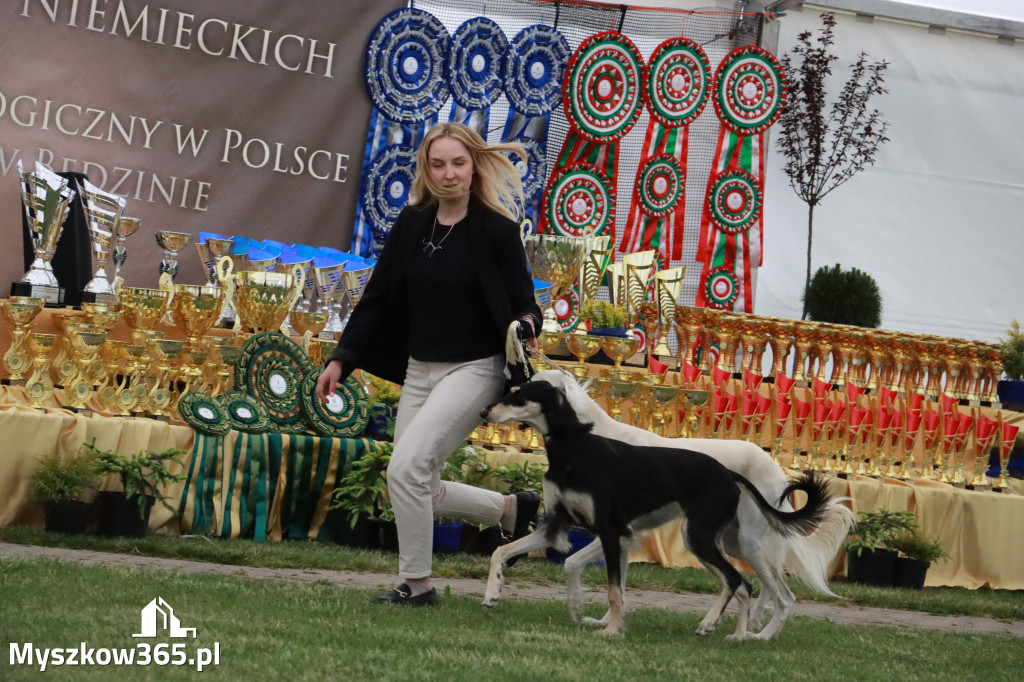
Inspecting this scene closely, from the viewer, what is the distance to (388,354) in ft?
15.6

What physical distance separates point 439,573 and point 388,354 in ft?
4.87

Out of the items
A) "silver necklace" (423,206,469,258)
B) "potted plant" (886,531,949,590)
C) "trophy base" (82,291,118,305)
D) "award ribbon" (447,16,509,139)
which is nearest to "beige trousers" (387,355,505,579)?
"silver necklace" (423,206,469,258)

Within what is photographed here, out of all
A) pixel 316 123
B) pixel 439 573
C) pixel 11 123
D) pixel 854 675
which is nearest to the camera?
pixel 854 675

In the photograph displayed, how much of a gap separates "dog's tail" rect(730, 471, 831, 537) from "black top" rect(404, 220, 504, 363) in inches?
44.9

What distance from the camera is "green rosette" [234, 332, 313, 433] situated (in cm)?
649

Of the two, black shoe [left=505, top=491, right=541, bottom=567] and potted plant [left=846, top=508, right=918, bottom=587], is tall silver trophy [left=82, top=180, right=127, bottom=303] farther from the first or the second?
potted plant [left=846, top=508, right=918, bottom=587]

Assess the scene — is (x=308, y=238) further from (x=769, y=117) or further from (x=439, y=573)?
(x=439, y=573)

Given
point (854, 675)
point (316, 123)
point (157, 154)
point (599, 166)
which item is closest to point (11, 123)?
point (157, 154)

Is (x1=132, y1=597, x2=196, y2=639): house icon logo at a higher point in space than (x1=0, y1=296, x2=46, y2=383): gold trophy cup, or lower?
lower

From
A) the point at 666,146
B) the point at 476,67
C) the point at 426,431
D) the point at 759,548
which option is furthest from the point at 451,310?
the point at 666,146

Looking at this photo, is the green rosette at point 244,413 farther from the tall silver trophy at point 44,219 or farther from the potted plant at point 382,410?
the tall silver trophy at point 44,219

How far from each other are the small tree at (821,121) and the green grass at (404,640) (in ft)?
21.0

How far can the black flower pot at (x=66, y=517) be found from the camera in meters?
5.68

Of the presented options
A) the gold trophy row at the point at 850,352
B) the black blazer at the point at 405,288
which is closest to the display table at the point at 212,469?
the black blazer at the point at 405,288
